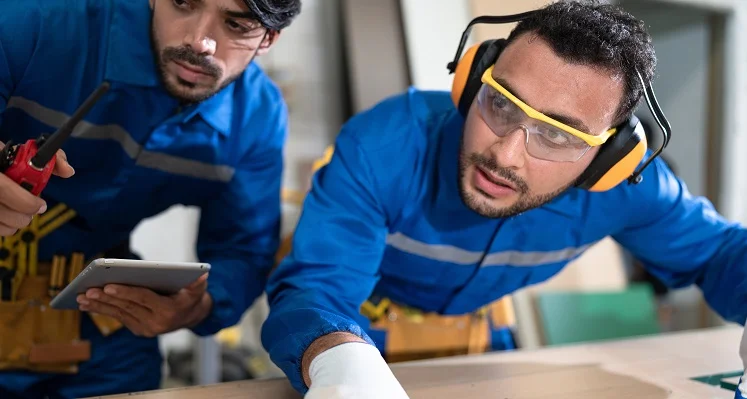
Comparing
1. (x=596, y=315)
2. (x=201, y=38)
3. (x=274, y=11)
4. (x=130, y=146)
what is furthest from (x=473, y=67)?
(x=596, y=315)

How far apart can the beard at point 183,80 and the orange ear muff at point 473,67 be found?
0.50 m

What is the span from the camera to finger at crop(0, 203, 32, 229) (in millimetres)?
1011

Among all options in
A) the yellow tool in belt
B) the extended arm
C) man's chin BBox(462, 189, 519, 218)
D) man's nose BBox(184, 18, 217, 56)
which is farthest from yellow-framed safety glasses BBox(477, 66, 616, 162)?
the yellow tool in belt

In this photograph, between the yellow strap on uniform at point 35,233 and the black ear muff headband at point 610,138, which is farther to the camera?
the yellow strap on uniform at point 35,233

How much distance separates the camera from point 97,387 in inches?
65.9

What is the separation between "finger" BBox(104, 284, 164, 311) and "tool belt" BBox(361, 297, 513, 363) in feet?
2.02

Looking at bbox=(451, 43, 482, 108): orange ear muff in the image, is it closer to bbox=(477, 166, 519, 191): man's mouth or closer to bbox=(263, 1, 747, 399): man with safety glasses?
bbox=(263, 1, 747, 399): man with safety glasses

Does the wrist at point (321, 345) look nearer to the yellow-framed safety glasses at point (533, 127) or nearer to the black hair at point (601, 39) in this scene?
the yellow-framed safety glasses at point (533, 127)

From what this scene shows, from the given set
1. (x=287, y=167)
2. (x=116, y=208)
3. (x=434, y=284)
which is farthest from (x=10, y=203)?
(x=287, y=167)

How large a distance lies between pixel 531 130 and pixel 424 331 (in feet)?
2.71

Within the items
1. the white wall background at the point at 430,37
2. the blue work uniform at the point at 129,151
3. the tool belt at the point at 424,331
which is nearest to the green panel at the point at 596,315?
the white wall background at the point at 430,37

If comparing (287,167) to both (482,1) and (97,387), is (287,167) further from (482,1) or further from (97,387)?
(97,387)

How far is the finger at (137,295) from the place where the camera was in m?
1.28

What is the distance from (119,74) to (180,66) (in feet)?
0.48
